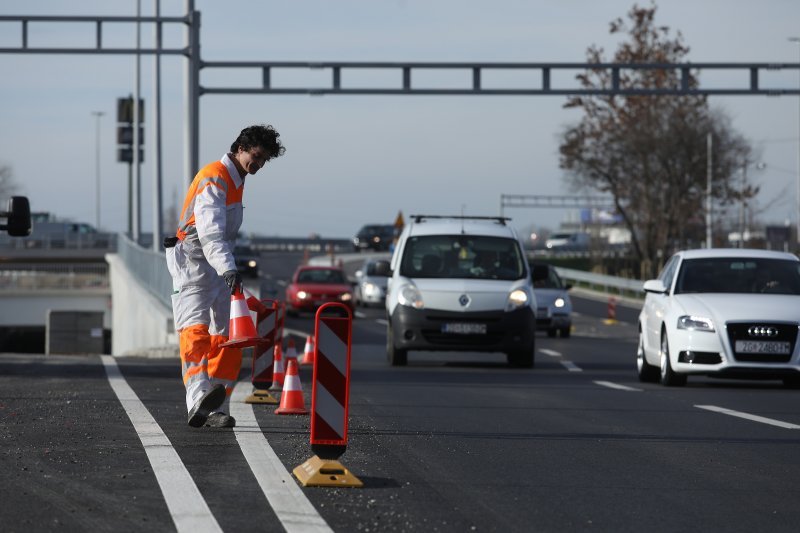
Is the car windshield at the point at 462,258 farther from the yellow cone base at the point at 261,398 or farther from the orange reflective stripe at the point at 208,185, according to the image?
the orange reflective stripe at the point at 208,185

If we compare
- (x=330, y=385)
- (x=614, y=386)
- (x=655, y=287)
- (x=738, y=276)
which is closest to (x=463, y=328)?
(x=655, y=287)

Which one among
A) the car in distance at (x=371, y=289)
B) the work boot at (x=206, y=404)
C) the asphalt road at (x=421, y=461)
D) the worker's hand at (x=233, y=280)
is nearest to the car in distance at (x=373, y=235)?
the car in distance at (x=371, y=289)

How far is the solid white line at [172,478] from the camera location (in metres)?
6.72

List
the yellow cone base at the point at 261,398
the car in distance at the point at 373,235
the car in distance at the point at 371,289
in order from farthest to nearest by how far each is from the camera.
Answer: the car in distance at the point at 373,235 < the car in distance at the point at 371,289 < the yellow cone base at the point at 261,398

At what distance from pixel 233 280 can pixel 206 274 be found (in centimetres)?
62

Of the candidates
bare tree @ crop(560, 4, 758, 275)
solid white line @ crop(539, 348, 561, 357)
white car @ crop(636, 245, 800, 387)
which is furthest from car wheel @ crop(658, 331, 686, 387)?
bare tree @ crop(560, 4, 758, 275)

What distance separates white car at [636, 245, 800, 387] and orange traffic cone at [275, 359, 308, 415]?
5807 mm

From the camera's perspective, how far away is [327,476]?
782 centimetres

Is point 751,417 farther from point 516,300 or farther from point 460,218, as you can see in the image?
point 460,218

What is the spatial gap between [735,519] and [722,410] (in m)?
6.18

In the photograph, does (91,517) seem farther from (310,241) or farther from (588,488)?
(310,241)

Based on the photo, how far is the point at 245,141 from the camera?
10664mm

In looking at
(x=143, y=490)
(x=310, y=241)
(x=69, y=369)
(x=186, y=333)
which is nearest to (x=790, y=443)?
(x=186, y=333)

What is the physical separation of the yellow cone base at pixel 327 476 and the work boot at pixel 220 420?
2.67 meters
